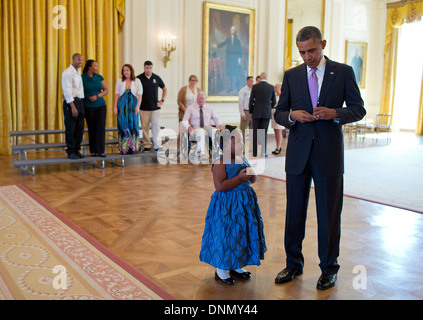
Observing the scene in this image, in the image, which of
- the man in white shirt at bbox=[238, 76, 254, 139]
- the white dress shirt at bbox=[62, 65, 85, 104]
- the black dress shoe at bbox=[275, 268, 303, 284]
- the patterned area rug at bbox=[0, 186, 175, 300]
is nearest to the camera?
the patterned area rug at bbox=[0, 186, 175, 300]

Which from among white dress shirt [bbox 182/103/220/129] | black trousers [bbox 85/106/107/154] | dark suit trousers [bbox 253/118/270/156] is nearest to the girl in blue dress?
white dress shirt [bbox 182/103/220/129]

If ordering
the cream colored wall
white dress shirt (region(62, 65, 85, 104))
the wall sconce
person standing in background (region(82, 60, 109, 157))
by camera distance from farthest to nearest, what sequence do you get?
1. the wall sconce
2. the cream colored wall
3. person standing in background (region(82, 60, 109, 157))
4. white dress shirt (region(62, 65, 85, 104))

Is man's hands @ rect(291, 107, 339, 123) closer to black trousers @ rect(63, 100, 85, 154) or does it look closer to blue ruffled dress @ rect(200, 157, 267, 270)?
blue ruffled dress @ rect(200, 157, 267, 270)

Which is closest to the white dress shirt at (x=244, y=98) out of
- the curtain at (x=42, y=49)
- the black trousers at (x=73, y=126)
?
the curtain at (x=42, y=49)

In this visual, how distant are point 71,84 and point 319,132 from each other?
5185 mm

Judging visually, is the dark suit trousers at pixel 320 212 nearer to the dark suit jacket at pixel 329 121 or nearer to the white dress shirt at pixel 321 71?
the dark suit jacket at pixel 329 121

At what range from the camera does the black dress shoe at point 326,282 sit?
9.87 ft

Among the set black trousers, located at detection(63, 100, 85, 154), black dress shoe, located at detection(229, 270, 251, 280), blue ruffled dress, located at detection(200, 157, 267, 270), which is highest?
black trousers, located at detection(63, 100, 85, 154)

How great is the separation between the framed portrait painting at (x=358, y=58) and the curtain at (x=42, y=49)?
8812 mm

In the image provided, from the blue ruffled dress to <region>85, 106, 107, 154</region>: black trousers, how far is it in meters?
4.95

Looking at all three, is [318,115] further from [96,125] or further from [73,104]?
[96,125]

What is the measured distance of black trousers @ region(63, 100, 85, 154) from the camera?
23.5 feet

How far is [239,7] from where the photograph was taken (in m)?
12.0

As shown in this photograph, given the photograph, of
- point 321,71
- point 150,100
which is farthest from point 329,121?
→ point 150,100
